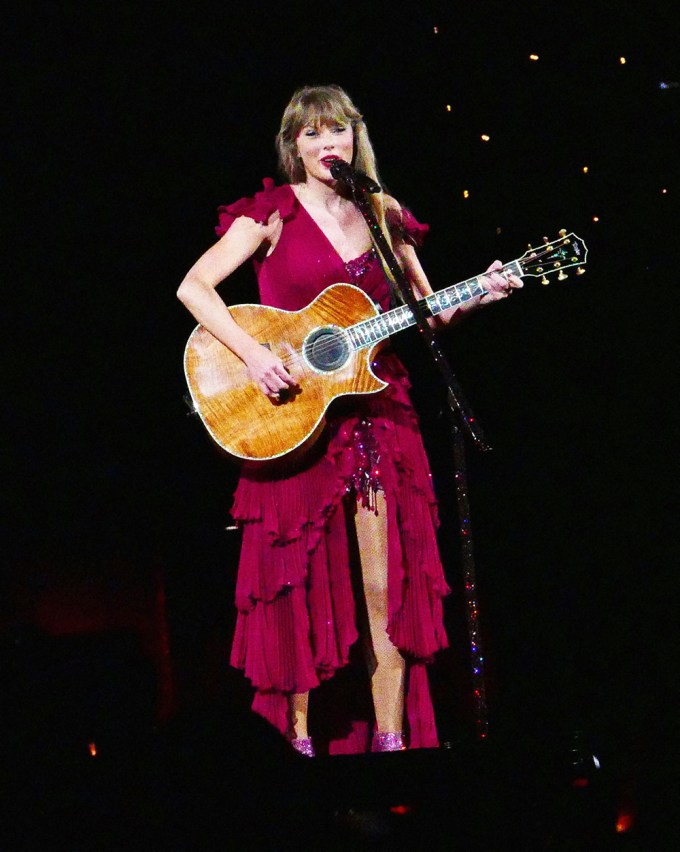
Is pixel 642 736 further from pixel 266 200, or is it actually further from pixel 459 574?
pixel 266 200

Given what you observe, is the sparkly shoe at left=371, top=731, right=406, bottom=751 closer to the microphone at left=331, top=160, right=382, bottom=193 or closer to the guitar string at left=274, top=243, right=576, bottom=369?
the guitar string at left=274, top=243, right=576, bottom=369

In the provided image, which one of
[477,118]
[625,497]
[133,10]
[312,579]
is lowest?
[312,579]

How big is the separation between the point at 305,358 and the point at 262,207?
465 millimetres

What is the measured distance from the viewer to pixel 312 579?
2783 millimetres

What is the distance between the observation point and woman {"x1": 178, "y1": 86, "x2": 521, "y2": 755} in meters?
2.75

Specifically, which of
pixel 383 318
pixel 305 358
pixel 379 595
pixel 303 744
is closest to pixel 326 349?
pixel 305 358

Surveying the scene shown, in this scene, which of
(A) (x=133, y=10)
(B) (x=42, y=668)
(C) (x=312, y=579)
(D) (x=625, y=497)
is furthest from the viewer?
(D) (x=625, y=497)

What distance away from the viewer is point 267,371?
271cm

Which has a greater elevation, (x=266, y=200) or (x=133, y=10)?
(x=133, y=10)

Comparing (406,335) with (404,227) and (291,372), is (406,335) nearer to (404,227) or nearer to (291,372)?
(404,227)

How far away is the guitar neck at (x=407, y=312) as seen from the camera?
271cm

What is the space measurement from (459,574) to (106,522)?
129cm

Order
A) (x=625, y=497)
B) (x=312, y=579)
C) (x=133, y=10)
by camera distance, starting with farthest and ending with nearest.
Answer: (x=625, y=497)
(x=133, y=10)
(x=312, y=579)

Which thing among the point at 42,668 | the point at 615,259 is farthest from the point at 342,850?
the point at 615,259
